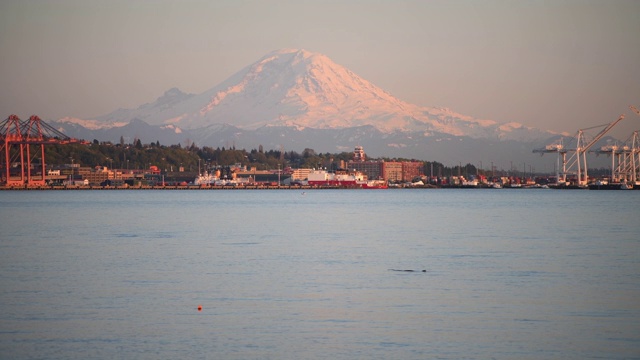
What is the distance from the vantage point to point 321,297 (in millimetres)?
21234

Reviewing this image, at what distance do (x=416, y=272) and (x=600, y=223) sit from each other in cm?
2766

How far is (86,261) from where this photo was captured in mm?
29500

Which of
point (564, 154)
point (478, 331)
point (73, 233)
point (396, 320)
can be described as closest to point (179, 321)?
point (396, 320)

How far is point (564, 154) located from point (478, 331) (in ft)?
504

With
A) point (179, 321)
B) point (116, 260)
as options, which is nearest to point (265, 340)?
point (179, 321)

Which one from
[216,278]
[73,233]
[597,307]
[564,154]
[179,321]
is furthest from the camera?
[564,154]

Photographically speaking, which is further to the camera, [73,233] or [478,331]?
[73,233]

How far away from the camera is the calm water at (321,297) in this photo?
1622 cm

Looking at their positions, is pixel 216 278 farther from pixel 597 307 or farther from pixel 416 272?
pixel 597 307

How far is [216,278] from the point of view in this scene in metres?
24.8

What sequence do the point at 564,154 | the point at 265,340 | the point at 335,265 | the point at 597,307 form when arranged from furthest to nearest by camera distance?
1. the point at 564,154
2. the point at 335,265
3. the point at 597,307
4. the point at 265,340

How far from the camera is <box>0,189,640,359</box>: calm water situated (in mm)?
16219

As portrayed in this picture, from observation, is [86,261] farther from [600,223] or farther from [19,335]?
[600,223]

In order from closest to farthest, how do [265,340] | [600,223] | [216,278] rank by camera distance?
[265,340] → [216,278] → [600,223]
